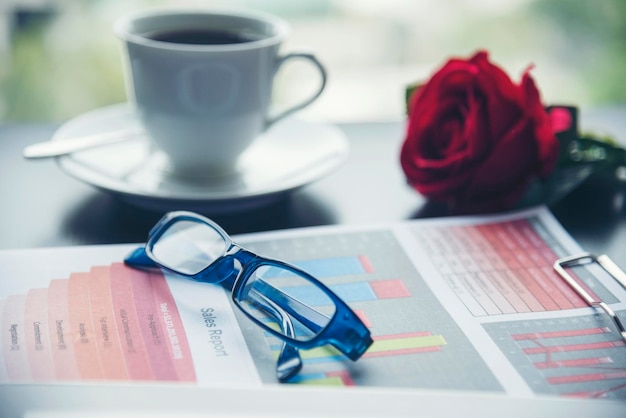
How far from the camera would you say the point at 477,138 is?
2.16 feet

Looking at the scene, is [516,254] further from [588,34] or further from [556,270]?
[588,34]

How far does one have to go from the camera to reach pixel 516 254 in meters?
0.61

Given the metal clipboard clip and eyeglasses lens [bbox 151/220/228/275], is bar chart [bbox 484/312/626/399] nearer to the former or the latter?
the metal clipboard clip

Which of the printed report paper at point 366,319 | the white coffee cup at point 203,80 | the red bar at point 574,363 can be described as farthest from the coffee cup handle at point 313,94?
the red bar at point 574,363

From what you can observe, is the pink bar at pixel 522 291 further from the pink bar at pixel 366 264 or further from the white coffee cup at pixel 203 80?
the white coffee cup at pixel 203 80

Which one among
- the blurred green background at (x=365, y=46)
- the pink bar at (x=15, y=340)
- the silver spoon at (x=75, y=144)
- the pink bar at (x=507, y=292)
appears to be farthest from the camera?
the blurred green background at (x=365, y=46)

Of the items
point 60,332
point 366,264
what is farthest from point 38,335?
point 366,264

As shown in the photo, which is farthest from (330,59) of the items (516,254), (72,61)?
(516,254)

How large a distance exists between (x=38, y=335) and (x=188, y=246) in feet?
0.49

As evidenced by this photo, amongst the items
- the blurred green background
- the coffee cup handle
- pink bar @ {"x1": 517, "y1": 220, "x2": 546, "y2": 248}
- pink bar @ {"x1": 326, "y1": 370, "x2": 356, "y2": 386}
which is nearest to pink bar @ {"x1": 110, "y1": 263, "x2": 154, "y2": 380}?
pink bar @ {"x1": 326, "y1": 370, "x2": 356, "y2": 386}

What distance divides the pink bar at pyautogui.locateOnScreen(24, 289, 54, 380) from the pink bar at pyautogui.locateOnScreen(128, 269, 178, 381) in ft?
0.20

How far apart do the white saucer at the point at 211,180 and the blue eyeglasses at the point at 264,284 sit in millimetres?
45

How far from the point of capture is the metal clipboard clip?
54 cm

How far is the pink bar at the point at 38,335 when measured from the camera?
44 centimetres
